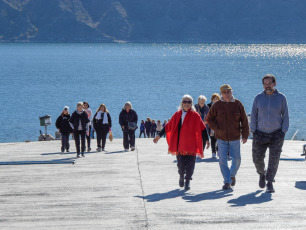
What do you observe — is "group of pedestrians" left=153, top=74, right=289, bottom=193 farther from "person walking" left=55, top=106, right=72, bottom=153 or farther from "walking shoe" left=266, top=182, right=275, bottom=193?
"person walking" left=55, top=106, right=72, bottom=153

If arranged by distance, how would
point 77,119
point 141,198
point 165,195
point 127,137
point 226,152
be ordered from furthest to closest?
point 127,137 < point 77,119 < point 226,152 < point 165,195 < point 141,198

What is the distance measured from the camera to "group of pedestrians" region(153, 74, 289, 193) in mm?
8266

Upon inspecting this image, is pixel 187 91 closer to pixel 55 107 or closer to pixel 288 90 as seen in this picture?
pixel 288 90

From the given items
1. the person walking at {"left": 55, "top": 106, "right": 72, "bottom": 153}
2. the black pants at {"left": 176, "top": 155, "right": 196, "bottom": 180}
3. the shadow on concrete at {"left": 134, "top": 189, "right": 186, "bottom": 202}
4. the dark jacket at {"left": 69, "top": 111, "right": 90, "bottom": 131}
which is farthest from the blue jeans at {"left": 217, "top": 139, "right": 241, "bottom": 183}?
the person walking at {"left": 55, "top": 106, "right": 72, "bottom": 153}

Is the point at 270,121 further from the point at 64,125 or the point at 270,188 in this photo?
the point at 64,125

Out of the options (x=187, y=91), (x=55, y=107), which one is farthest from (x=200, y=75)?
(x=55, y=107)

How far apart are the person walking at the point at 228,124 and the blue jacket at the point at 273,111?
0.37m

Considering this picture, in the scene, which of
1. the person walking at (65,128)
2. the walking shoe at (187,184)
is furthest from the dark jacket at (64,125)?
the walking shoe at (187,184)

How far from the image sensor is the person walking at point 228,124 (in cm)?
860

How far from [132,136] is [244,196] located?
8.09m

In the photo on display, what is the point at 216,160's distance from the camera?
1271cm

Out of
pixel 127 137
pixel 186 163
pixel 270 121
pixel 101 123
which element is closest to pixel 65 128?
pixel 101 123

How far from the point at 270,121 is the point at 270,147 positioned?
42 centimetres

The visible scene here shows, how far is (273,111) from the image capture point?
8.25 metres
